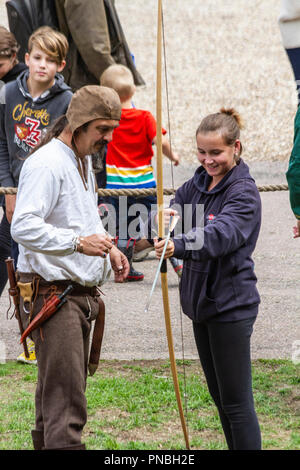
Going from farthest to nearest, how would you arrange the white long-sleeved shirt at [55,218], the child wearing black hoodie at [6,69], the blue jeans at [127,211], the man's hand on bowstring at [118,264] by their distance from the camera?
the blue jeans at [127,211]
the child wearing black hoodie at [6,69]
the man's hand on bowstring at [118,264]
the white long-sleeved shirt at [55,218]

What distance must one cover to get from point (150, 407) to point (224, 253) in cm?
150

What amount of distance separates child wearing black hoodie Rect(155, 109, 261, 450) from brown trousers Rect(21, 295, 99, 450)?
465 mm

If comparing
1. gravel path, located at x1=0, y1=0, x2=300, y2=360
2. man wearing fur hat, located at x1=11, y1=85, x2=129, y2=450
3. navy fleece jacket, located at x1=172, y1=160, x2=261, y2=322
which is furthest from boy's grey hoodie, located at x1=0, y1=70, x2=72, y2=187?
navy fleece jacket, located at x1=172, y1=160, x2=261, y2=322

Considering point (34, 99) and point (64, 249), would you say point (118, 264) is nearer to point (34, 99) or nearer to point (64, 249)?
point (64, 249)

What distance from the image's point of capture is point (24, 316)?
10.6 feet

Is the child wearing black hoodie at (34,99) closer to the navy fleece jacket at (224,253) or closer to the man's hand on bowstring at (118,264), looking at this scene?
the man's hand on bowstring at (118,264)

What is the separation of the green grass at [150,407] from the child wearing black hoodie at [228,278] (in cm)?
52

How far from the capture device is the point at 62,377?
2967 millimetres

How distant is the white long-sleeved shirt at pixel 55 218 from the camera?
290 cm

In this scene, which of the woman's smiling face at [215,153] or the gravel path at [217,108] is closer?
the woman's smiling face at [215,153]

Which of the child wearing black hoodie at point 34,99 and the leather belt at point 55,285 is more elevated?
the child wearing black hoodie at point 34,99

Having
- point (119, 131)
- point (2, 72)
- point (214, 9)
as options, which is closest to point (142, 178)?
point (119, 131)

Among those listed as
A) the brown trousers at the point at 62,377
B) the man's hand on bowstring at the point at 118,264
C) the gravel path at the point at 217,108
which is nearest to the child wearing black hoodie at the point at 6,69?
the gravel path at the point at 217,108
